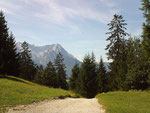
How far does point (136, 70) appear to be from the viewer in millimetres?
31109

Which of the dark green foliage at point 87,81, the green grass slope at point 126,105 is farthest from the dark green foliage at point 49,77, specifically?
the green grass slope at point 126,105

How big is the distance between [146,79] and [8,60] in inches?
1295

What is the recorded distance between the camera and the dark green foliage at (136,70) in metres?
30.6

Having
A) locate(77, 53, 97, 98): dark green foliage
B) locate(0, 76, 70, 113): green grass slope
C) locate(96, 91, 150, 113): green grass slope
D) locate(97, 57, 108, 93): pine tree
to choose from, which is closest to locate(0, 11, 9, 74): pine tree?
locate(0, 76, 70, 113): green grass slope

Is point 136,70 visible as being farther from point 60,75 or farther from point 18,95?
point 60,75

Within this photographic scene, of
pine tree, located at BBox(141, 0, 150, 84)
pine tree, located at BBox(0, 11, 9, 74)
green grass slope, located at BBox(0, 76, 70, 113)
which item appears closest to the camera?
green grass slope, located at BBox(0, 76, 70, 113)

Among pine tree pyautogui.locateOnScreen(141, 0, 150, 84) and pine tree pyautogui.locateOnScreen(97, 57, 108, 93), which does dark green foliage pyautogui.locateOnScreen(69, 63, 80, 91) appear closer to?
pine tree pyautogui.locateOnScreen(97, 57, 108, 93)

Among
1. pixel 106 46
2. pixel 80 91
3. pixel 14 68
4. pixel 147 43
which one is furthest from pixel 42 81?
pixel 147 43

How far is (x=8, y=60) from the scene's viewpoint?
35281 millimetres

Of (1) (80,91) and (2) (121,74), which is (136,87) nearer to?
(2) (121,74)

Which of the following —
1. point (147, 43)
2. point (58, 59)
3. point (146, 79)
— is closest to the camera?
point (147, 43)

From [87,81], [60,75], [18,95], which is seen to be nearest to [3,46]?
[18,95]

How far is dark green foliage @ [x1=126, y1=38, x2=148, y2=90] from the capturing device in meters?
30.6

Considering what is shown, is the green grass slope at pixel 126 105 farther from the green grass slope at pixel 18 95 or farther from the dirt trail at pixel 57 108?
the green grass slope at pixel 18 95
